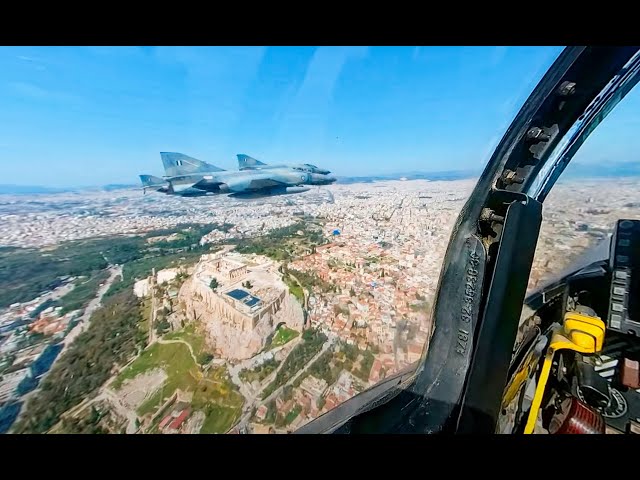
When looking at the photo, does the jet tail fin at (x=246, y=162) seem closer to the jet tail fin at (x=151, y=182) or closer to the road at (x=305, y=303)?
the jet tail fin at (x=151, y=182)

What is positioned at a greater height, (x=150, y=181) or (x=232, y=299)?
(x=150, y=181)

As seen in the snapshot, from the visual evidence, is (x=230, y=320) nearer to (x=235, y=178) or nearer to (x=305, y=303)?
(x=305, y=303)

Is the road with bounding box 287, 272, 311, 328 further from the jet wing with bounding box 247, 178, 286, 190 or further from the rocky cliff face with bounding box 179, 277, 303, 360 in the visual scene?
the jet wing with bounding box 247, 178, 286, 190

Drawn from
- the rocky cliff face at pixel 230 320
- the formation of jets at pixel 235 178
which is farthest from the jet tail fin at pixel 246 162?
the rocky cliff face at pixel 230 320

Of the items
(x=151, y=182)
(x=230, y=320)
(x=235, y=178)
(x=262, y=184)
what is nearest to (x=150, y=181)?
(x=151, y=182)
